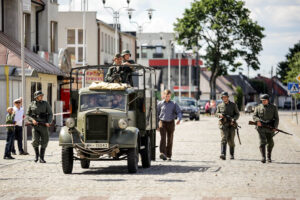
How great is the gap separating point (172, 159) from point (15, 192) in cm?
849

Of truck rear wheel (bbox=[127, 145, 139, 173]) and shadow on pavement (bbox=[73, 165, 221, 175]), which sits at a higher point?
truck rear wheel (bbox=[127, 145, 139, 173])

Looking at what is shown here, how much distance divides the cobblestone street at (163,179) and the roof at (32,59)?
44.6 ft

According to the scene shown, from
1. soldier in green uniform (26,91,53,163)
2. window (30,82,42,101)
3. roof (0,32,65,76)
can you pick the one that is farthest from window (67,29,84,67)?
soldier in green uniform (26,91,53,163)

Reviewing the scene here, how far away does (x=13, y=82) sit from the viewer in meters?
34.3

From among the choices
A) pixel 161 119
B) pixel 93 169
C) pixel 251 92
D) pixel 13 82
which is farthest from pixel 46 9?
pixel 251 92

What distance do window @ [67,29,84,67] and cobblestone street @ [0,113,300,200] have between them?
46187mm

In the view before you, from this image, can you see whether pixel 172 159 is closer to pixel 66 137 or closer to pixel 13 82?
pixel 66 137

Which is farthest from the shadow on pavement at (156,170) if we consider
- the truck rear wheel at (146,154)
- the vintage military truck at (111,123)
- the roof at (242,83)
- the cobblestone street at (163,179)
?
the roof at (242,83)

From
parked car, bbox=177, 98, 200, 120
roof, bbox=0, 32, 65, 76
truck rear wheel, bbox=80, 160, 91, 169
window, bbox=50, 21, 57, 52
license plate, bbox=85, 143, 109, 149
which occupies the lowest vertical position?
parked car, bbox=177, 98, 200, 120

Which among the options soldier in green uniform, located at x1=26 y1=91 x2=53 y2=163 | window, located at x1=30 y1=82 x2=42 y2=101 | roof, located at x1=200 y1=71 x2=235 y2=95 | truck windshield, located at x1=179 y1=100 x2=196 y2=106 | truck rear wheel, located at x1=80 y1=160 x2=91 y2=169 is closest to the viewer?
truck rear wheel, located at x1=80 y1=160 x2=91 y2=169

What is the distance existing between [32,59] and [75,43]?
32.3 m

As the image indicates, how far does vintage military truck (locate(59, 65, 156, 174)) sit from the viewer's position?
1672 centimetres

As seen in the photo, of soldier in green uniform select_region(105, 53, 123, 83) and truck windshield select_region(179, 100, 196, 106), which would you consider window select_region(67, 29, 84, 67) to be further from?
soldier in green uniform select_region(105, 53, 123, 83)

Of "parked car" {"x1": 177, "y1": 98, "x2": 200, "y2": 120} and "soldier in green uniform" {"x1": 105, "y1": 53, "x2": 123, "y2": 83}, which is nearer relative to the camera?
"soldier in green uniform" {"x1": 105, "y1": 53, "x2": 123, "y2": 83}
